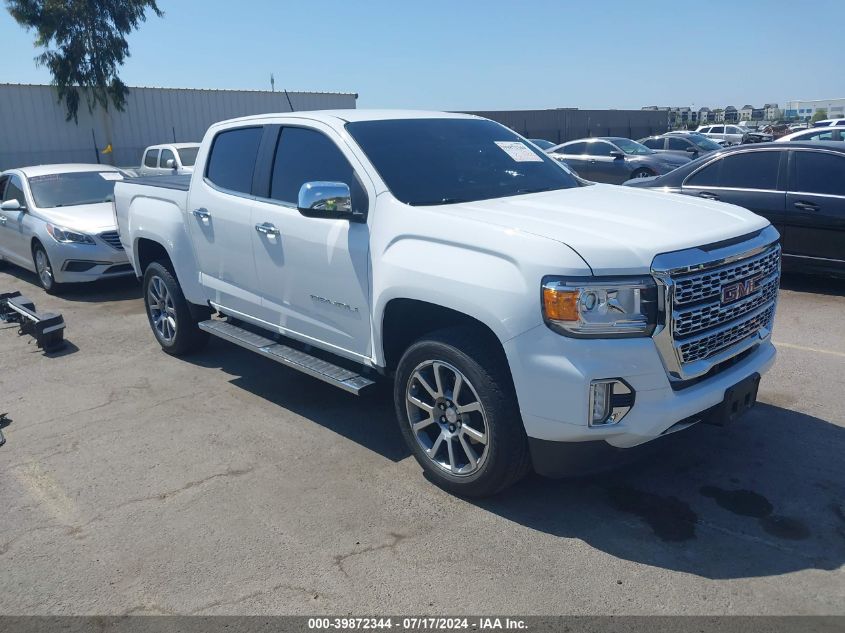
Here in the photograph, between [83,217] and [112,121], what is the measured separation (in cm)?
2008

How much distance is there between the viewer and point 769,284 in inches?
158

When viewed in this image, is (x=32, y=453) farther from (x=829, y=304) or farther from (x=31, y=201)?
(x=829, y=304)

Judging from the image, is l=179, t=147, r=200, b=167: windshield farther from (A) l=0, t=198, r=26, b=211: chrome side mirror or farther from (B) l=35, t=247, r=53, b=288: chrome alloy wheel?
(B) l=35, t=247, r=53, b=288: chrome alloy wheel

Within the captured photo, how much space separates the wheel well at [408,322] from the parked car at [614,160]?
46.5 ft

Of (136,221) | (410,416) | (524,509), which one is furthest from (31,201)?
(524,509)

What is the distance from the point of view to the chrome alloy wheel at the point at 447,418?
3.74m

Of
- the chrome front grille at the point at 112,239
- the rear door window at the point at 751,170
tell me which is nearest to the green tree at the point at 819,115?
the rear door window at the point at 751,170

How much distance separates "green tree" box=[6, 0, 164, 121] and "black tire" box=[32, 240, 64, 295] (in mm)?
18990

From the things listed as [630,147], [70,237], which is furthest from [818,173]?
[630,147]

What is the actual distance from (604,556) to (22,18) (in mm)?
30316

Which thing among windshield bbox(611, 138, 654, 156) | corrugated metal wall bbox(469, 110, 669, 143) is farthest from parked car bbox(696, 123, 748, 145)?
windshield bbox(611, 138, 654, 156)

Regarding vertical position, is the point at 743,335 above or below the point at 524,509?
above

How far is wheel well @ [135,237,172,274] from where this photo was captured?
6648 mm

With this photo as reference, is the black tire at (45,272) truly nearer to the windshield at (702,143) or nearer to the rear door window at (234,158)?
the rear door window at (234,158)
